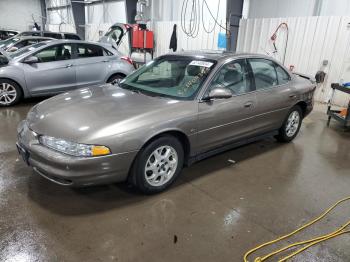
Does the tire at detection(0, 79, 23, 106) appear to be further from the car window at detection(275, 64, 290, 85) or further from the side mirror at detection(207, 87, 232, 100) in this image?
the car window at detection(275, 64, 290, 85)

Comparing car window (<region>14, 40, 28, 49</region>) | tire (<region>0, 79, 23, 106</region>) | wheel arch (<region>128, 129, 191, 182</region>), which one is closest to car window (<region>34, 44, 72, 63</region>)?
tire (<region>0, 79, 23, 106</region>)

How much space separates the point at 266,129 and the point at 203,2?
26.8 feet

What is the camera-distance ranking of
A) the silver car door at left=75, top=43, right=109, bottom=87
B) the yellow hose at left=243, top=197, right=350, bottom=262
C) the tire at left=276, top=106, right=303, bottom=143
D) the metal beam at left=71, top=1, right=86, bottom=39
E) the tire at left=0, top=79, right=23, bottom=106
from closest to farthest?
the yellow hose at left=243, top=197, right=350, bottom=262 → the tire at left=276, top=106, right=303, bottom=143 → the tire at left=0, top=79, right=23, bottom=106 → the silver car door at left=75, top=43, right=109, bottom=87 → the metal beam at left=71, top=1, right=86, bottom=39

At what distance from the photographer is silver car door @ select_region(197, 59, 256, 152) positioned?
3.15 metres

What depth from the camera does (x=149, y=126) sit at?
2.66 m

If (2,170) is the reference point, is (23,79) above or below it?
above

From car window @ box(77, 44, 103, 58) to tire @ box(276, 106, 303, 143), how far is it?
4.41m

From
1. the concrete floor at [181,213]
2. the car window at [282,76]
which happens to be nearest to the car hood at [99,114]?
the concrete floor at [181,213]

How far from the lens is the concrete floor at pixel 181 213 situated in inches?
88.0

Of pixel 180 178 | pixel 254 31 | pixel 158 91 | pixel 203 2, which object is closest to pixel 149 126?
pixel 158 91

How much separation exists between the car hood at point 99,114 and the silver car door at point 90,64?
320 centimetres

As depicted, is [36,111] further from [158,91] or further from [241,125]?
[241,125]

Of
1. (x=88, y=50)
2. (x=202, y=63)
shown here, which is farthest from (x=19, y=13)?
(x=202, y=63)

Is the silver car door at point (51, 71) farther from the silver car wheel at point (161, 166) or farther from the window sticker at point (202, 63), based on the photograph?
the silver car wheel at point (161, 166)
